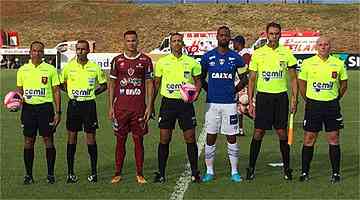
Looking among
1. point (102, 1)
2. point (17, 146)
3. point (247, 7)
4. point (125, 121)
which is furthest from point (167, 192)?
point (102, 1)

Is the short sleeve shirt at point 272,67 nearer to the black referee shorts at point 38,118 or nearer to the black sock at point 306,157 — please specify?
the black sock at point 306,157

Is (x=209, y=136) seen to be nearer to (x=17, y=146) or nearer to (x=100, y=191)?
(x=100, y=191)

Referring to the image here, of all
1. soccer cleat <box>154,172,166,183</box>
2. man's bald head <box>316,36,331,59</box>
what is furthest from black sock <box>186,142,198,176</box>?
man's bald head <box>316,36,331,59</box>

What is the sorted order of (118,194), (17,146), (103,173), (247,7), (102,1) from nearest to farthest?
(118,194)
(103,173)
(17,146)
(247,7)
(102,1)

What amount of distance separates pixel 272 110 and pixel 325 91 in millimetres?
717

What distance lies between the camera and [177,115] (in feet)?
31.1

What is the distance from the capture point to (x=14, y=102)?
9250 millimetres

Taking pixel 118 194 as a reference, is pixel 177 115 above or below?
above

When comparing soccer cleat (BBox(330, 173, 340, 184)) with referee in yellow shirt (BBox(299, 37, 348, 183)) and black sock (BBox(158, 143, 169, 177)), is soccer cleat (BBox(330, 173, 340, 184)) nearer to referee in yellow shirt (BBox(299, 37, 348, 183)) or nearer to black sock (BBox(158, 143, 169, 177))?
referee in yellow shirt (BBox(299, 37, 348, 183))

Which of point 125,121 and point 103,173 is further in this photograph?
point 103,173

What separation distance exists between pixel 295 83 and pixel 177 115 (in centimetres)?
157

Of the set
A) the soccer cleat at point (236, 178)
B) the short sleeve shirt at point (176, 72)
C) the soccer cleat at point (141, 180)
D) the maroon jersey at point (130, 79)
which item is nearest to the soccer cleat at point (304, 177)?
the soccer cleat at point (236, 178)

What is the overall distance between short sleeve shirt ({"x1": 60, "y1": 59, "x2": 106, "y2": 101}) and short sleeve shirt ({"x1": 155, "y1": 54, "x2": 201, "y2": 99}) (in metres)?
0.84

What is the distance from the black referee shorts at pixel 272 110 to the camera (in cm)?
956
